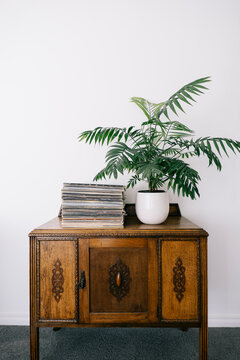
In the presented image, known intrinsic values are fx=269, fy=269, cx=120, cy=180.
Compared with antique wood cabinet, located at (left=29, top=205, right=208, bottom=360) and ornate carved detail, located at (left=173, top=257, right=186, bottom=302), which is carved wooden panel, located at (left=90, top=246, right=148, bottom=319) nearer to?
antique wood cabinet, located at (left=29, top=205, right=208, bottom=360)

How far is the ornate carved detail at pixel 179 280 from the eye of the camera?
1401 mm

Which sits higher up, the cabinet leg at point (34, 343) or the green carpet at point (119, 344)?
the cabinet leg at point (34, 343)

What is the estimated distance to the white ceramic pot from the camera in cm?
153

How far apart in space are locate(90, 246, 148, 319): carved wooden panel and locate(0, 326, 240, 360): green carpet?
1.34 ft

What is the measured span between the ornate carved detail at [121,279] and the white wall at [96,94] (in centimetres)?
61

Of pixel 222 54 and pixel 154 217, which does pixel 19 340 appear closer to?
pixel 154 217

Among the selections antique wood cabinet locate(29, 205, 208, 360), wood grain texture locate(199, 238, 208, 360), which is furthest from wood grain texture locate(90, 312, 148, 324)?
wood grain texture locate(199, 238, 208, 360)

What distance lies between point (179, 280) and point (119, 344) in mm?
680

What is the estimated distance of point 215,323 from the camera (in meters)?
1.92

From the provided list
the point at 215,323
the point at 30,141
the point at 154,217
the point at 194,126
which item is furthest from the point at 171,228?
the point at 30,141

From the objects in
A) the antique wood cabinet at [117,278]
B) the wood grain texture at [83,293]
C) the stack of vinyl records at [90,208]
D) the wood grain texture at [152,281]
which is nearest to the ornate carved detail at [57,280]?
the antique wood cabinet at [117,278]

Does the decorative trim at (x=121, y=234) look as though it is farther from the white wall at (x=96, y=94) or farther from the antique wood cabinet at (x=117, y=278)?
the white wall at (x=96, y=94)

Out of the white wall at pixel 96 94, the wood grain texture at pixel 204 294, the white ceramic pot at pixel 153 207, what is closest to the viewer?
the wood grain texture at pixel 204 294

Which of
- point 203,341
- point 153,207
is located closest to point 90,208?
point 153,207
